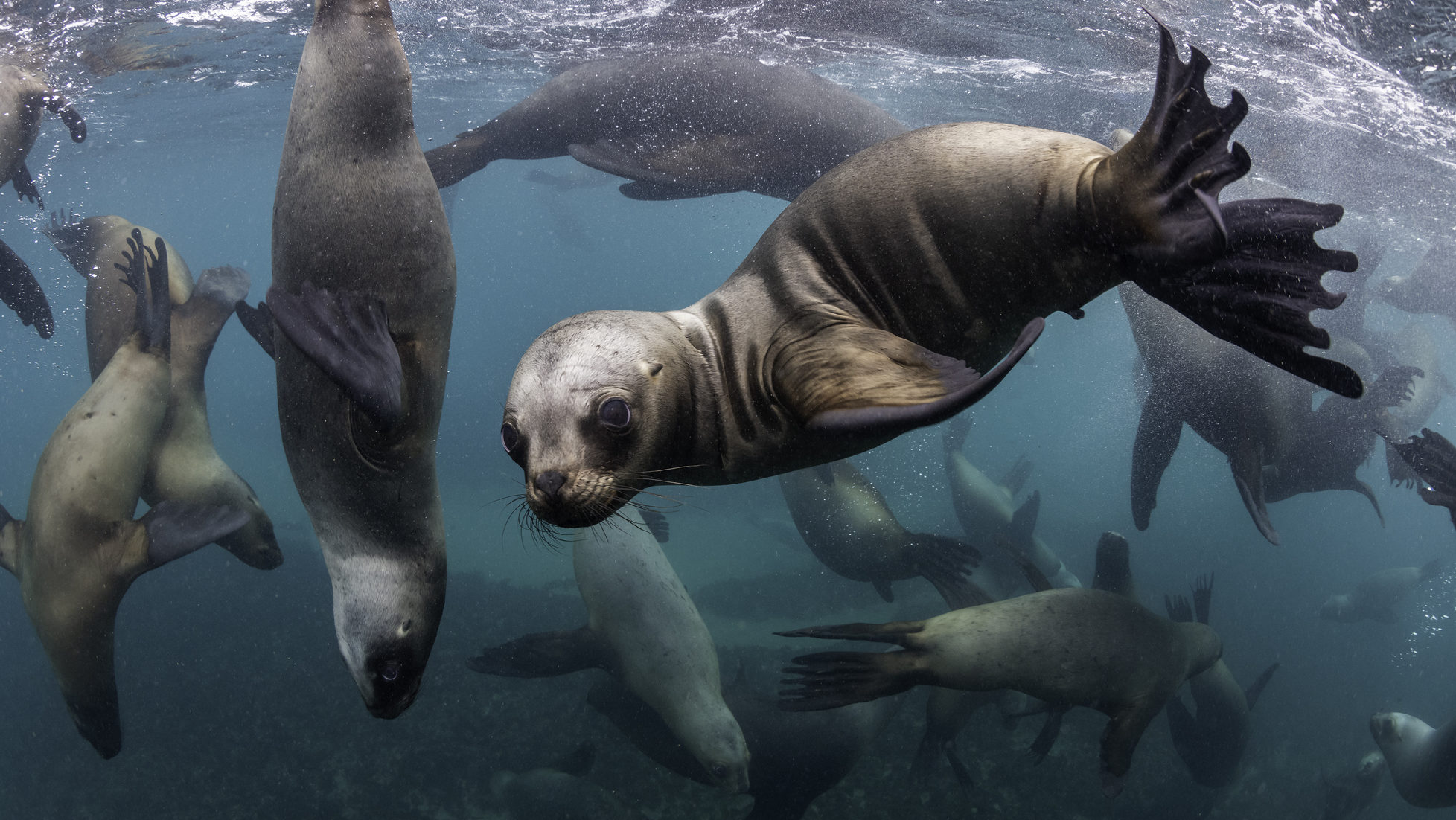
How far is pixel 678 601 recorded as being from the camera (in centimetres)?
538

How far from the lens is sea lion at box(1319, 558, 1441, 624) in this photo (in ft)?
39.9

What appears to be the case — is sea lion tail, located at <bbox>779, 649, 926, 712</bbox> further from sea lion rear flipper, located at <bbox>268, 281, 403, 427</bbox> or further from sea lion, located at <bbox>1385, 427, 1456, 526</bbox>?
sea lion, located at <bbox>1385, 427, 1456, 526</bbox>

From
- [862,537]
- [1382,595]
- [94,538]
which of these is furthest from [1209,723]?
[1382,595]

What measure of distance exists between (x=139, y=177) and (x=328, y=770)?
3228 cm

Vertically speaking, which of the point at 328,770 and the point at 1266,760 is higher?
the point at 328,770

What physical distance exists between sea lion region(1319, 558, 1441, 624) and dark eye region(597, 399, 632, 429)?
1565cm

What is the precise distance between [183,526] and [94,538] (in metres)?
0.51

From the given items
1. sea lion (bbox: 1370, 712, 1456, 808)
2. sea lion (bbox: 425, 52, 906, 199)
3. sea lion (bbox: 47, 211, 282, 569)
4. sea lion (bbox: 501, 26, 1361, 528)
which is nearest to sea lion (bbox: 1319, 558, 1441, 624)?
sea lion (bbox: 1370, 712, 1456, 808)

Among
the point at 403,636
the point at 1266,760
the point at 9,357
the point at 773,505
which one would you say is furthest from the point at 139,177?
the point at 9,357

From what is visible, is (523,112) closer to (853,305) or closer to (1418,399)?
(853,305)

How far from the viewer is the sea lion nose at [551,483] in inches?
58.7

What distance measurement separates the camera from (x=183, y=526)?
13.4 feet

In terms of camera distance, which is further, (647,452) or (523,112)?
(523,112)

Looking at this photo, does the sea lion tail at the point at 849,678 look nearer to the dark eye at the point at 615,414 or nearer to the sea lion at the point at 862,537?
the sea lion at the point at 862,537
